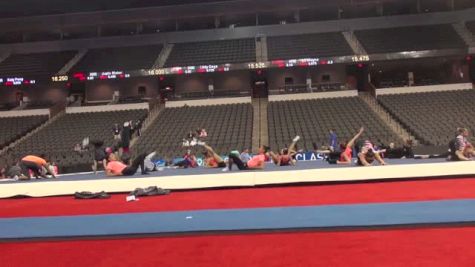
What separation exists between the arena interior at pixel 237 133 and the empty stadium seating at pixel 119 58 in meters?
0.20

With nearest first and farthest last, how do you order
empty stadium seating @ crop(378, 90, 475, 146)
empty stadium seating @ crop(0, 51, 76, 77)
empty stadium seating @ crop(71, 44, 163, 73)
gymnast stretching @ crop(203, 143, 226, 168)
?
gymnast stretching @ crop(203, 143, 226, 168), empty stadium seating @ crop(378, 90, 475, 146), empty stadium seating @ crop(0, 51, 76, 77), empty stadium seating @ crop(71, 44, 163, 73)

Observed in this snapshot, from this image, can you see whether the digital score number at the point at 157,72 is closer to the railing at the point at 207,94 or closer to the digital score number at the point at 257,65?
the railing at the point at 207,94

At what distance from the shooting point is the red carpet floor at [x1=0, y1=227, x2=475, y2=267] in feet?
12.6

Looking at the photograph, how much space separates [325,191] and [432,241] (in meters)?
4.53

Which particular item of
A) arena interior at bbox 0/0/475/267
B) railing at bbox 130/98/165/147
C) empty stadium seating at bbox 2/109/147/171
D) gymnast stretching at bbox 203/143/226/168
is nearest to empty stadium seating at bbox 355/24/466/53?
arena interior at bbox 0/0/475/267

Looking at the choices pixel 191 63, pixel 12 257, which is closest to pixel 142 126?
pixel 191 63

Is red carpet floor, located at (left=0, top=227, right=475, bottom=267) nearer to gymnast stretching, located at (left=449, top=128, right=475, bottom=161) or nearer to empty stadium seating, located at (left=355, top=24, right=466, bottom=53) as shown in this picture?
gymnast stretching, located at (left=449, top=128, right=475, bottom=161)

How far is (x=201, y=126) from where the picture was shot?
24.3 m

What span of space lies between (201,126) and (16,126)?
1244 cm

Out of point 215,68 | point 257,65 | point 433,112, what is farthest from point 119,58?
point 433,112

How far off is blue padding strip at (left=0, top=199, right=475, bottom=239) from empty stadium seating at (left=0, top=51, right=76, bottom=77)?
86.4ft

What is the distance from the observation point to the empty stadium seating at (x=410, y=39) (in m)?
27.9

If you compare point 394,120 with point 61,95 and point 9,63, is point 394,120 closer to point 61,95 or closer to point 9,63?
point 61,95

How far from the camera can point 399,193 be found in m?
7.82
